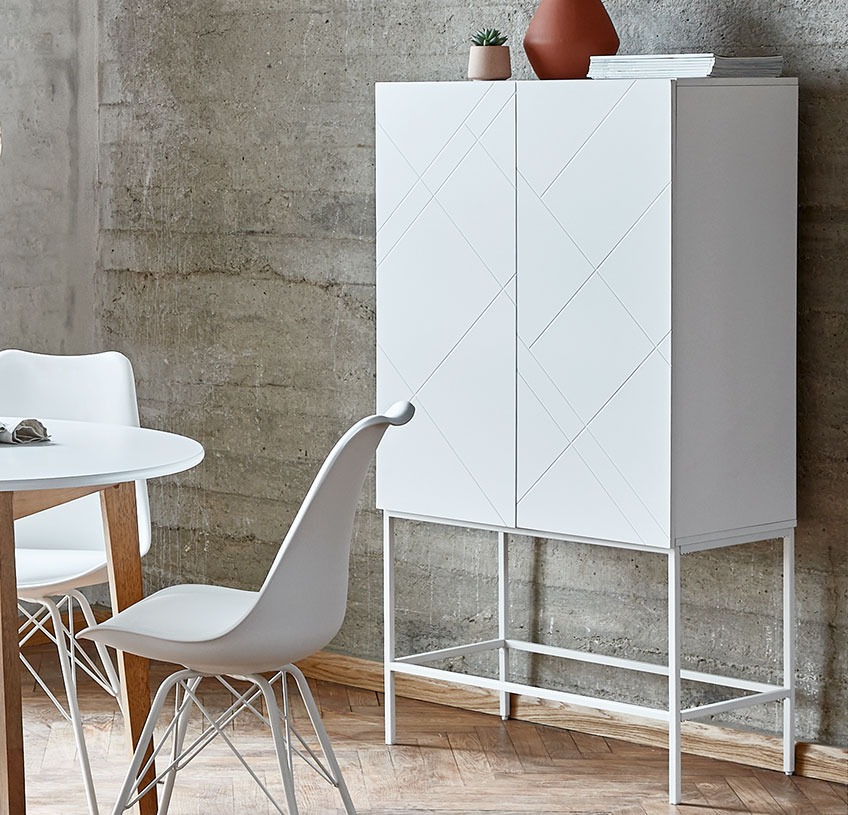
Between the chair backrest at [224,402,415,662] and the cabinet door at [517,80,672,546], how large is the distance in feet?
2.86

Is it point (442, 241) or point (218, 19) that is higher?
point (218, 19)

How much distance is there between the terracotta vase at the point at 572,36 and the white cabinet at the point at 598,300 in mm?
124

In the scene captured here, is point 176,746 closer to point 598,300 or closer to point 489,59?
point 598,300

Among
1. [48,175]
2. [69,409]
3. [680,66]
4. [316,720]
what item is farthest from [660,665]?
[48,175]

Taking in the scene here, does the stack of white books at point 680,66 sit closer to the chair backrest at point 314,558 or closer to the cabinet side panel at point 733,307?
the cabinet side panel at point 733,307

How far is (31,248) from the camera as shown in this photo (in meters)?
4.77

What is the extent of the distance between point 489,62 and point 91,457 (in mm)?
1463

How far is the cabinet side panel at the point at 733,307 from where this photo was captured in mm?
3271

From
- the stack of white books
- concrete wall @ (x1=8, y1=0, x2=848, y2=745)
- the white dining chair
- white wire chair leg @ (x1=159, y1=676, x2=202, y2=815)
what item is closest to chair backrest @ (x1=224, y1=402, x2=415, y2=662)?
the white dining chair

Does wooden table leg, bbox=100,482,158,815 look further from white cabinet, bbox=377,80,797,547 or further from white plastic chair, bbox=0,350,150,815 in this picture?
white cabinet, bbox=377,80,797,547

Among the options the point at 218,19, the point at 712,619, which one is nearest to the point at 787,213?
the point at 712,619

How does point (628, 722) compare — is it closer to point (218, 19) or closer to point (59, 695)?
point (59, 695)

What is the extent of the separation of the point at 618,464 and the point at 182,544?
1819 millimetres

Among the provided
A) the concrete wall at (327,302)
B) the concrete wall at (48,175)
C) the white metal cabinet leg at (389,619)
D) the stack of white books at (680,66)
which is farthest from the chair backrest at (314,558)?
the concrete wall at (48,175)
